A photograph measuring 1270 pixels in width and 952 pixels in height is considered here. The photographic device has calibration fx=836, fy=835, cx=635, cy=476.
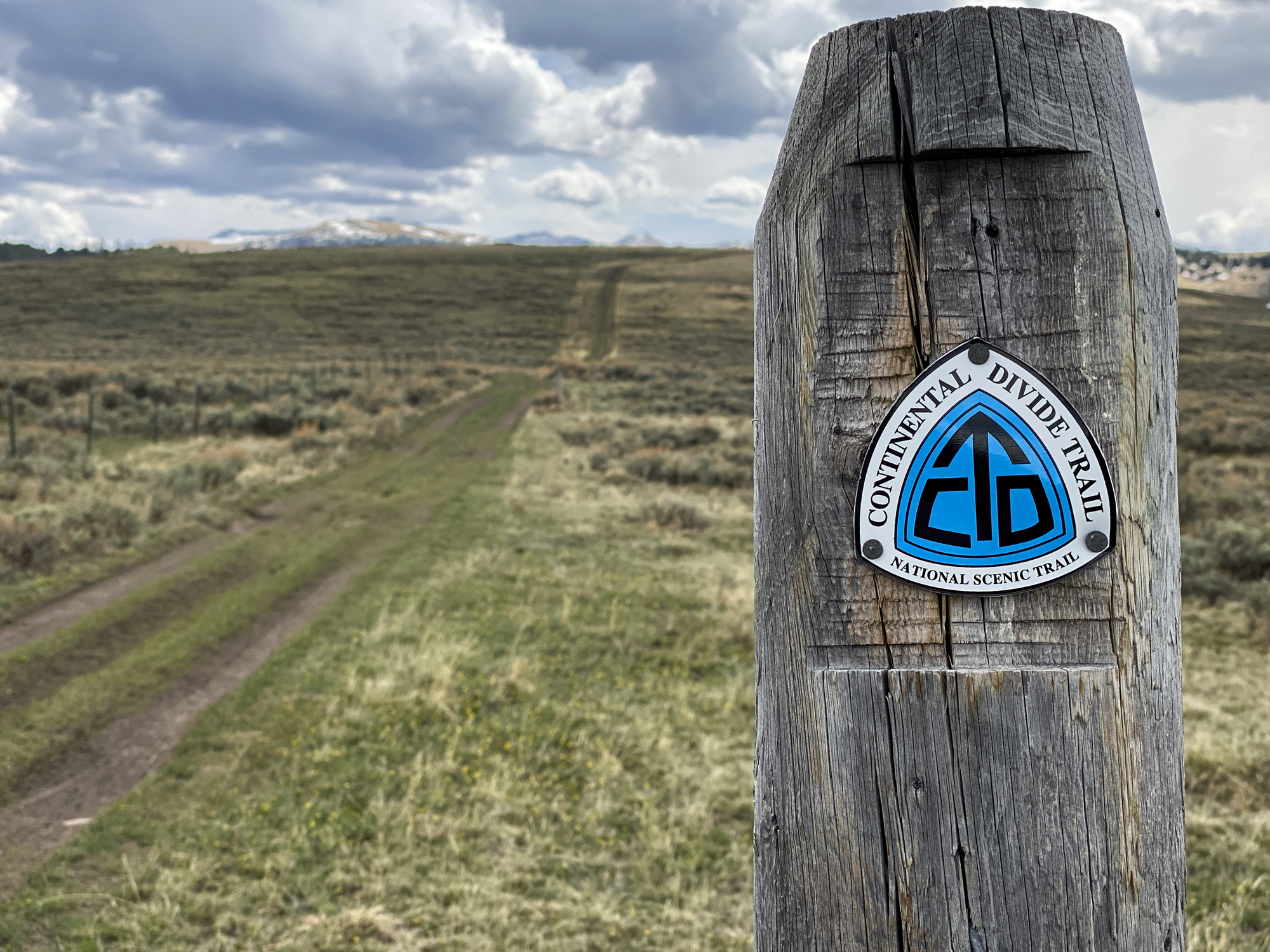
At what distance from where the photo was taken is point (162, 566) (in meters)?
10.3

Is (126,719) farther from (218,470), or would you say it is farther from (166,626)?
(218,470)

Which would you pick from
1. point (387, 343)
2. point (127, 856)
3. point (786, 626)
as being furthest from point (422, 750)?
point (387, 343)

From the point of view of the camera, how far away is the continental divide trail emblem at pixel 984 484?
0.91 m

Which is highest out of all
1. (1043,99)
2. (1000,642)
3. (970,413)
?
(1043,99)

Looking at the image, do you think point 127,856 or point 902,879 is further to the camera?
point 127,856

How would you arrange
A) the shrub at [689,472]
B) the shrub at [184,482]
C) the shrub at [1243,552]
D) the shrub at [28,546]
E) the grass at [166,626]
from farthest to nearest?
the shrub at [689,472], the shrub at [184,482], the shrub at [1243,552], the shrub at [28,546], the grass at [166,626]

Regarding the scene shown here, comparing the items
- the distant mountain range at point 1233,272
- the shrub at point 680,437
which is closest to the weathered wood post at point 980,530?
the shrub at point 680,437

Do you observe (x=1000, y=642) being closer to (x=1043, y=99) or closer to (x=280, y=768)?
(x=1043, y=99)

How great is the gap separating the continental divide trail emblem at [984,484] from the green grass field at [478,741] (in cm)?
390

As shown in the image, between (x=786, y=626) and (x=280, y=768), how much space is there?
5.72 metres

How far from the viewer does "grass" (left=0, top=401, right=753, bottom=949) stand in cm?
426

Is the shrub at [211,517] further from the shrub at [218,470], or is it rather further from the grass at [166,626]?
the shrub at [218,470]

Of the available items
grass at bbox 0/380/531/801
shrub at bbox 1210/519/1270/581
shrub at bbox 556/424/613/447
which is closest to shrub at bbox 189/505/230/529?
grass at bbox 0/380/531/801

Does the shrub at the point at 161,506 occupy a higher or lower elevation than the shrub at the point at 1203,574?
higher
